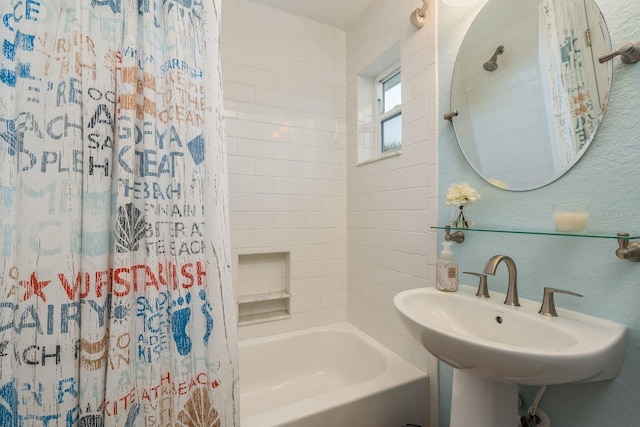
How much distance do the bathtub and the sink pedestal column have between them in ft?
1.52

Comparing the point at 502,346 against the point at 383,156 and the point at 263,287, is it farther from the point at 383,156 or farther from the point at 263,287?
the point at 263,287

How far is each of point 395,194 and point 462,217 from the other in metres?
0.48

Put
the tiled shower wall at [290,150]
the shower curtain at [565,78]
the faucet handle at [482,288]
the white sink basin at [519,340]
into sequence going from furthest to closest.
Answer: the tiled shower wall at [290,150] → the faucet handle at [482,288] → the shower curtain at [565,78] → the white sink basin at [519,340]

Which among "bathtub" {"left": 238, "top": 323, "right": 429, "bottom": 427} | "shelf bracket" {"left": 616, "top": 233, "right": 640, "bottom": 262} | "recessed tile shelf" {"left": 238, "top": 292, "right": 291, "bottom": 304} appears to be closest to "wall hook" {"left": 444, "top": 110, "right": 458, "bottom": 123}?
"shelf bracket" {"left": 616, "top": 233, "right": 640, "bottom": 262}

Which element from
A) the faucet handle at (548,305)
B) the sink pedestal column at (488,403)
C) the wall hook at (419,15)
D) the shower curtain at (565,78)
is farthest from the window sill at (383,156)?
the sink pedestal column at (488,403)

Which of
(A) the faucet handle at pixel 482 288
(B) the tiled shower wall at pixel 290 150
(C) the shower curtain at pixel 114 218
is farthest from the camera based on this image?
(B) the tiled shower wall at pixel 290 150

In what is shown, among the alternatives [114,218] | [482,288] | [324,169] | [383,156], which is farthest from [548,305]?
[324,169]

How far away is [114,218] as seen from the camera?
2.79ft

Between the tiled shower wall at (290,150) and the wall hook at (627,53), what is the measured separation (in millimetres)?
1495

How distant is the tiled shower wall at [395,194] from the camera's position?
1.42 meters

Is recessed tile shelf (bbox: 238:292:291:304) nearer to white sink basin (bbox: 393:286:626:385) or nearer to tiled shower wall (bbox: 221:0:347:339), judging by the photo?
tiled shower wall (bbox: 221:0:347:339)

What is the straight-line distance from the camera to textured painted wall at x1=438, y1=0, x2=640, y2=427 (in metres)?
0.76

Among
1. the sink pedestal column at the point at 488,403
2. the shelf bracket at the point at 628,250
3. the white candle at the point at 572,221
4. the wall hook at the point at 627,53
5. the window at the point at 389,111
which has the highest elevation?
the window at the point at 389,111

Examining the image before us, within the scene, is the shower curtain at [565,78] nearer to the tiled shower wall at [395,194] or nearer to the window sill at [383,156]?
the tiled shower wall at [395,194]
